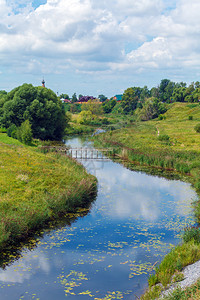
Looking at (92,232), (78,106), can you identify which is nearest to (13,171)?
(92,232)

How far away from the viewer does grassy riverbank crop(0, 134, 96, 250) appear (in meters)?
20.2

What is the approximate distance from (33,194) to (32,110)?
45.4 m

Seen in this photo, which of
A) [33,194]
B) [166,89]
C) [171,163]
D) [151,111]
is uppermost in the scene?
[166,89]

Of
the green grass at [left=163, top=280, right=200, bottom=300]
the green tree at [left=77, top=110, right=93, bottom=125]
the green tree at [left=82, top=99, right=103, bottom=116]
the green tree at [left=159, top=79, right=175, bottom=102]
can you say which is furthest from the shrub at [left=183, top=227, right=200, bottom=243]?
the green tree at [left=159, top=79, right=175, bottom=102]

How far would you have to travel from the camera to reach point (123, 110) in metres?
152

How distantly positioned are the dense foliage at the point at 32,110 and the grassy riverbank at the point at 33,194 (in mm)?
33294

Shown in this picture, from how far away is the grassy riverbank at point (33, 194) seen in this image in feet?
66.3

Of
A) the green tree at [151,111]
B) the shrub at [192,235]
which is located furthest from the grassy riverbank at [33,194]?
the green tree at [151,111]

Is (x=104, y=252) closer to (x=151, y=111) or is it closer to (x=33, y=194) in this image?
(x=33, y=194)

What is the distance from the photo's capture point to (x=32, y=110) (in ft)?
223

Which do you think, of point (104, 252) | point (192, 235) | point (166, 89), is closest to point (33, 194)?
point (104, 252)

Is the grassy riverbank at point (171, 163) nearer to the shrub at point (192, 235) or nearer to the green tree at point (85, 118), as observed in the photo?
the shrub at point (192, 235)

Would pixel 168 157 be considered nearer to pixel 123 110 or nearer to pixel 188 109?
pixel 188 109

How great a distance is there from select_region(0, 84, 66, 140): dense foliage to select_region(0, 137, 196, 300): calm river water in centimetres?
4135
